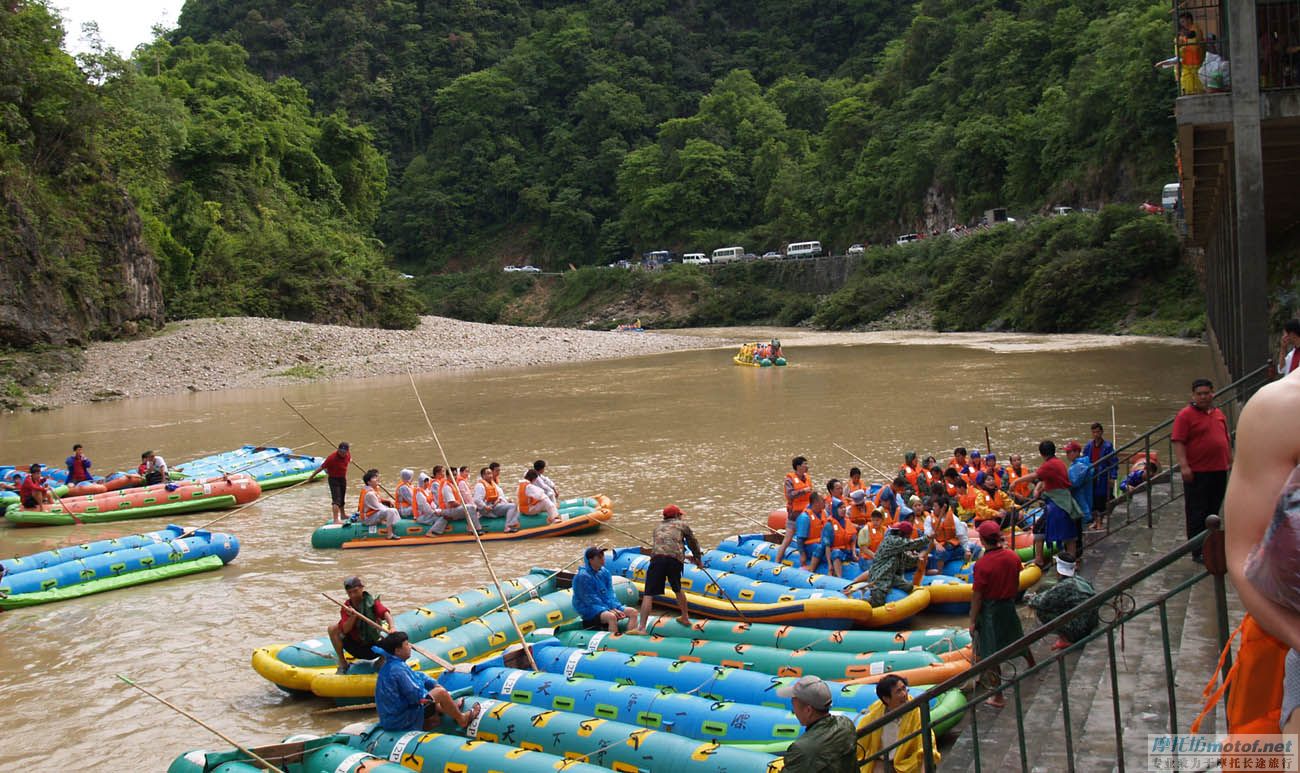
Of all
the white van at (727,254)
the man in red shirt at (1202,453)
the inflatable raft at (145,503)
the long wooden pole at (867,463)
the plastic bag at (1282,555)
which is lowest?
the long wooden pole at (867,463)

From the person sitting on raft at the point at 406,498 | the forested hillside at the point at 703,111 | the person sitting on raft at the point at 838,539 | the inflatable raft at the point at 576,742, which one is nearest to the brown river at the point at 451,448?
the person sitting on raft at the point at 406,498

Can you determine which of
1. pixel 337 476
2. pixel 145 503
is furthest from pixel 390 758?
pixel 145 503

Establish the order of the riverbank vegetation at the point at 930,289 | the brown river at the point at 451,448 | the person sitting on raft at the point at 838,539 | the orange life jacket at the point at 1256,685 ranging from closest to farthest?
the orange life jacket at the point at 1256,685 → the brown river at the point at 451,448 → the person sitting on raft at the point at 838,539 → the riverbank vegetation at the point at 930,289

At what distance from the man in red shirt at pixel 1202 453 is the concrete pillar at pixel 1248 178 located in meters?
4.90

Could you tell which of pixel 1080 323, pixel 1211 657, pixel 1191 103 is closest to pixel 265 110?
pixel 1080 323

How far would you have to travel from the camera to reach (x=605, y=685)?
880 centimetres

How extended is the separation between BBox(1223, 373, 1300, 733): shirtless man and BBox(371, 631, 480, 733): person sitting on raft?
6.68m

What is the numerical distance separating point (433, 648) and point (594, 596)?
1.63 metres

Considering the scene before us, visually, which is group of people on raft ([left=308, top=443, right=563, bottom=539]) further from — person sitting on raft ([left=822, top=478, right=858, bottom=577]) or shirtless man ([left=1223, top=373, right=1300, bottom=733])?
shirtless man ([left=1223, top=373, right=1300, bottom=733])

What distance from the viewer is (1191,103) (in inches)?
512

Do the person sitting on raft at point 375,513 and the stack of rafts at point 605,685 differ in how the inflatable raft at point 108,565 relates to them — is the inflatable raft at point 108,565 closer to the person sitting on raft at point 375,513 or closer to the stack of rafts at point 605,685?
the person sitting on raft at point 375,513

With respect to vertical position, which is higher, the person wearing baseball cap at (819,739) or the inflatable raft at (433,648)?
the person wearing baseball cap at (819,739)

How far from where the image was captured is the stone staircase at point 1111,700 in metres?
6.20

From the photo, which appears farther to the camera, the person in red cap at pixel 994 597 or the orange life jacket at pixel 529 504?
the orange life jacket at pixel 529 504
